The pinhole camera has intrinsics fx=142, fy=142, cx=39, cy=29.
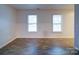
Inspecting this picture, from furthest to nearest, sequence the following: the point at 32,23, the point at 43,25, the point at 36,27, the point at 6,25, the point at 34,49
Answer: the point at 43,25, the point at 36,27, the point at 32,23, the point at 6,25, the point at 34,49

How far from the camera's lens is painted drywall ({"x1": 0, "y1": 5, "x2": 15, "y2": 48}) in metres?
5.09

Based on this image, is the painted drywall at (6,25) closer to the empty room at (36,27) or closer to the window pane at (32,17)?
the empty room at (36,27)

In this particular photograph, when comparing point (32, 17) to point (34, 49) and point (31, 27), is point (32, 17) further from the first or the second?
point (34, 49)

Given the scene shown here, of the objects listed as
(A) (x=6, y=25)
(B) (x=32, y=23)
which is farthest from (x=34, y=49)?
(A) (x=6, y=25)

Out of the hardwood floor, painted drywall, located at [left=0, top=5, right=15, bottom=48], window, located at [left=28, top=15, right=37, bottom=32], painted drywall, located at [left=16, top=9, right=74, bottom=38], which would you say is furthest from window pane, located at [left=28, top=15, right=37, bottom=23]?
the hardwood floor

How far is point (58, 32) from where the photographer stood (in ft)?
19.5

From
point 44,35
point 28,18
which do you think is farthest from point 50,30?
point 28,18

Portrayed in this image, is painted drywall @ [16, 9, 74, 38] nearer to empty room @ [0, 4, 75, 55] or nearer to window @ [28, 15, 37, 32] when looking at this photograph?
empty room @ [0, 4, 75, 55]

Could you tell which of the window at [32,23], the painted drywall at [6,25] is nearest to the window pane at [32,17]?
the window at [32,23]

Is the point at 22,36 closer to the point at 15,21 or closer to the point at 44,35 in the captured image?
the point at 15,21

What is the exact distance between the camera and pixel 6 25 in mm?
5594

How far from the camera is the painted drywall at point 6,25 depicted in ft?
16.7

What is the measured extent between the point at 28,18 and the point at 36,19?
1.92 ft
